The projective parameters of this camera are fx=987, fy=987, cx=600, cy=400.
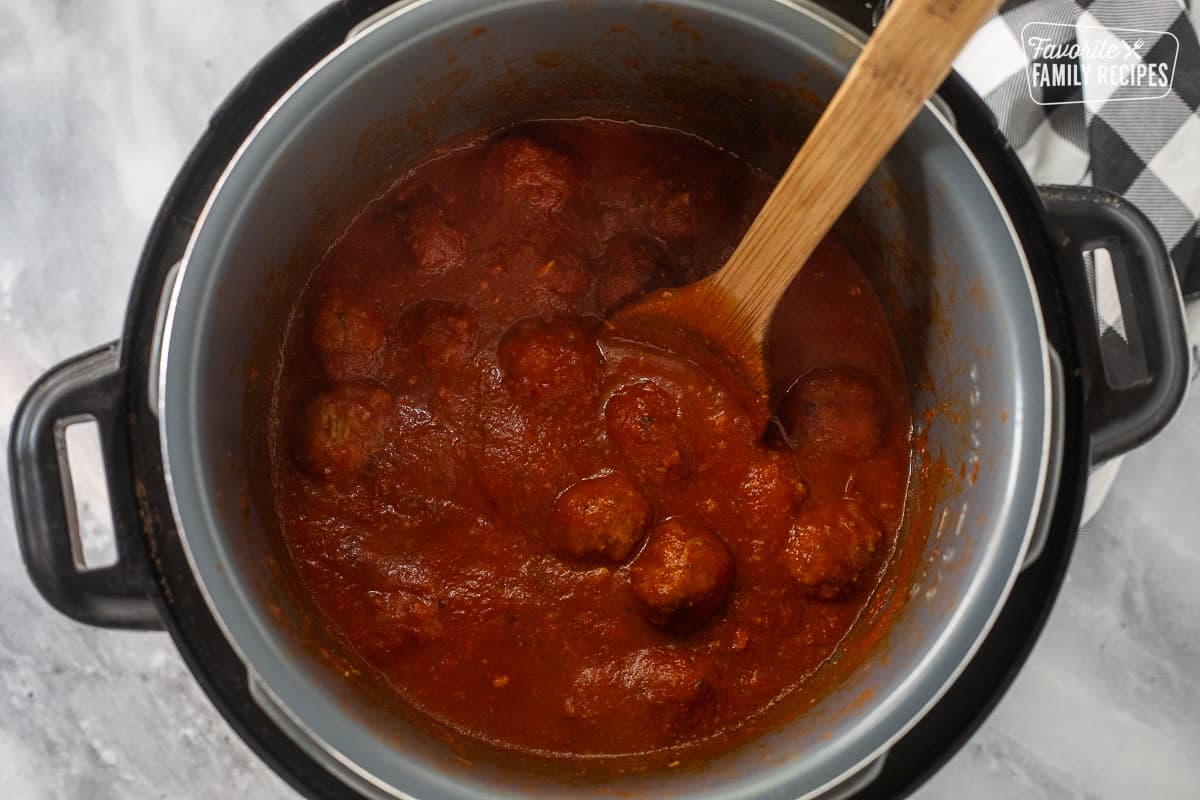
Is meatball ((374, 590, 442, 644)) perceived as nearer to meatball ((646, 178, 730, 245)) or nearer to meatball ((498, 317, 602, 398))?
meatball ((498, 317, 602, 398))

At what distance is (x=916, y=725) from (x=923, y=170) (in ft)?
3.47

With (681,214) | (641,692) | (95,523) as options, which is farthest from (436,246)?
(95,523)

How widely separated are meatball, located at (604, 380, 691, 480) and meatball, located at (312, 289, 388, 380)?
20.9 inches

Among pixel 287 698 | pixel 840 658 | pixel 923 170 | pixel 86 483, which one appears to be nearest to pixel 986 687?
pixel 840 658

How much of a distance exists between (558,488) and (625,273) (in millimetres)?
496

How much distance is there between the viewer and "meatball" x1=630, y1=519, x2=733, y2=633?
1.97 meters

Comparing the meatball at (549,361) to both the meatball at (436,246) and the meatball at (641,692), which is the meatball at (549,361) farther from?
the meatball at (641,692)

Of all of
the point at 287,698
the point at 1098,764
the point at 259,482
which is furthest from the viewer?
the point at 1098,764

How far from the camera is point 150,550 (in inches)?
71.2

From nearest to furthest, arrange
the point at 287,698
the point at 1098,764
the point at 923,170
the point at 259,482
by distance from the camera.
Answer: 1. the point at 287,698
2. the point at 923,170
3. the point at 259,482
4. the point at 1098,764

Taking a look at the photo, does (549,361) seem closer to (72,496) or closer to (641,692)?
(641,692)

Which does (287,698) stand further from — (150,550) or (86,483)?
(86,483)

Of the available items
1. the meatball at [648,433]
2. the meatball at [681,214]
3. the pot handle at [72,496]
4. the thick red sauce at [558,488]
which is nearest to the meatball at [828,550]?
the thick red sauce at [558,488]

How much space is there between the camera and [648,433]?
2080mm
